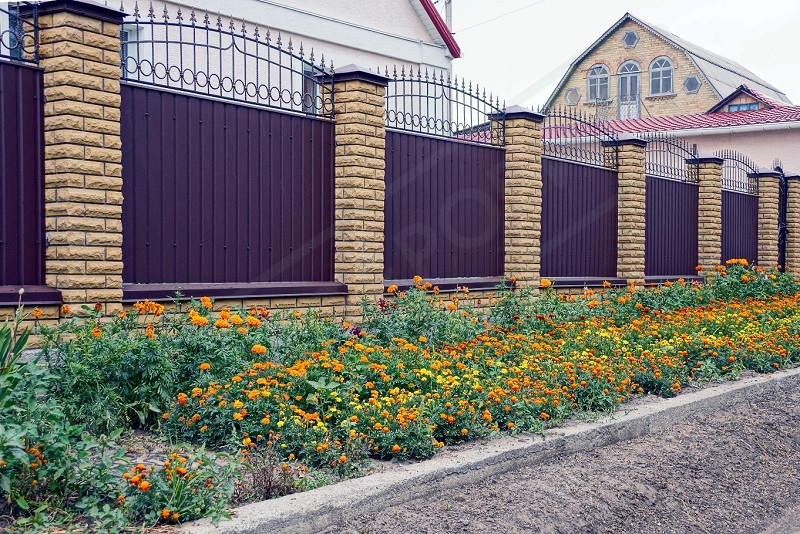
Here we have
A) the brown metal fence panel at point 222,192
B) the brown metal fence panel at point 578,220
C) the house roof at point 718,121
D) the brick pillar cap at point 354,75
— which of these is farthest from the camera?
the house roof at point 718,121

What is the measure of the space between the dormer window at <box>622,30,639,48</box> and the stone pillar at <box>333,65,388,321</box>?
3455cm

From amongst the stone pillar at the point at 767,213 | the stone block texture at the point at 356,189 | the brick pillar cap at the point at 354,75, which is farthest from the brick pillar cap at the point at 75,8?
the stone pillar at the point at 767,213

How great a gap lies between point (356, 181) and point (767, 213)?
512 inches

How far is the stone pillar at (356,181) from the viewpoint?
323 inches

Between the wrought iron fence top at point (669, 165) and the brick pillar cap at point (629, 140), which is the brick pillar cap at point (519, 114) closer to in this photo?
the brick pillar cap at point (629, 140)

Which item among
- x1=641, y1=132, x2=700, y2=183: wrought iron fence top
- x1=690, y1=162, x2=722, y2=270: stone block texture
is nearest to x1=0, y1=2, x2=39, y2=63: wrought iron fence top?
x1=641, y1=132, x2=700, y2=183: wrought iron fence top

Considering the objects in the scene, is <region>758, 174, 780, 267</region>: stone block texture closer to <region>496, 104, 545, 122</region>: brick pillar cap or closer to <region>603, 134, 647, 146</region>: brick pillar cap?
<region>603, 134, 647, 146</region>: brick pillar cap

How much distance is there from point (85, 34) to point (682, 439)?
4923 mm

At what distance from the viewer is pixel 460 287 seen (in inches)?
379

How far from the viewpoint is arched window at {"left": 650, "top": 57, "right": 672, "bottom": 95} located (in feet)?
127

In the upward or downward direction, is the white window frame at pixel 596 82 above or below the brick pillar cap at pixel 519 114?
above

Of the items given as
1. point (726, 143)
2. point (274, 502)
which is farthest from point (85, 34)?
point (726, 143)

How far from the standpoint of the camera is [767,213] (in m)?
18.3

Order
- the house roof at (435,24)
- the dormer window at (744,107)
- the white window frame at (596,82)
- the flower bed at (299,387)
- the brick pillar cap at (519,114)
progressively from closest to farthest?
A: the flower bed at (299,387), the brick pillar cap at (519,114), the house roof at (435,24), the dormer window at (744,107), the white window frame at (596,82)
